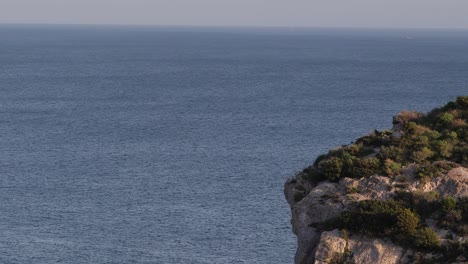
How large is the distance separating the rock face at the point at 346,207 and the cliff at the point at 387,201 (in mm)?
42

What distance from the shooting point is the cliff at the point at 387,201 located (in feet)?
118

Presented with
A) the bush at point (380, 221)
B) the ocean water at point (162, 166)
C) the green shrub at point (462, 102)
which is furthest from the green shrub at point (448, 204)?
the ocean water at point (162, 166)

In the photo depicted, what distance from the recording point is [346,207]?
3850 cm

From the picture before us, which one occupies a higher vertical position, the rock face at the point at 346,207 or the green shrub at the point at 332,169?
the green shrub at the point at 332,169

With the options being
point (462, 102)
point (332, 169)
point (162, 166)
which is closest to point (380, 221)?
point (332, 169)

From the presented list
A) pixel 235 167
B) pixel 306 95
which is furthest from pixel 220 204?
pixel 306 95

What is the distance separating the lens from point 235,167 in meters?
101

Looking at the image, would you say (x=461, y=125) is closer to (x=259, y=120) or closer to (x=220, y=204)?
(x=220, y=204)

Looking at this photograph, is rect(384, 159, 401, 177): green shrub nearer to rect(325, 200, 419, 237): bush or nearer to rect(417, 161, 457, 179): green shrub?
rect(417, 161, 457, 179): green shrub

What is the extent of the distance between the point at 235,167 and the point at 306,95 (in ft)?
281

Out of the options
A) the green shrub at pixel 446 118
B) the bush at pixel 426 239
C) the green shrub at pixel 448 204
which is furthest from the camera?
the green shrub at pixel 446 118

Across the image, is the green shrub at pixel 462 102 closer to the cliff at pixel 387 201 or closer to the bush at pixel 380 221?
the cliff at pixel 387 201

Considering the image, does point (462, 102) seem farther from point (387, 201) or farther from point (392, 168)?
point (387, 201)

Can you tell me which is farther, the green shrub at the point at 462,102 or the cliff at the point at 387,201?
the green shrub at the point at 462,102
